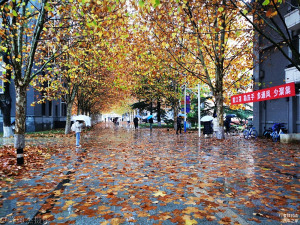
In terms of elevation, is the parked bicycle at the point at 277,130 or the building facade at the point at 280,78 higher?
the building facade at the point at 280,78

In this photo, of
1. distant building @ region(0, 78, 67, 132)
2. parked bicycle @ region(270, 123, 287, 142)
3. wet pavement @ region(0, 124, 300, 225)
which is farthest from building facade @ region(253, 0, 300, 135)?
distant building @ region(0, 78, 67, 132)

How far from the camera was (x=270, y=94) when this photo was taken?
1795 centimetres

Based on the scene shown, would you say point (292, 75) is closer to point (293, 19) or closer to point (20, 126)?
point (293, 19)

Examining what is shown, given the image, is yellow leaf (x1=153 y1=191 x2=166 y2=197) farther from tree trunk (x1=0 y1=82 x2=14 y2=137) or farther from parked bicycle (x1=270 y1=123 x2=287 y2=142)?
tree trunk (x1=0 y1=82 x2=14 y2=137)

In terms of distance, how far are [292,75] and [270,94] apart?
6.14 feet

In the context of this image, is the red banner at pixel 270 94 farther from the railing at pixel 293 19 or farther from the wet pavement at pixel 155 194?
the wet pavement at pixel 155 194

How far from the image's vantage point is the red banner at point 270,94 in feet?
52.1

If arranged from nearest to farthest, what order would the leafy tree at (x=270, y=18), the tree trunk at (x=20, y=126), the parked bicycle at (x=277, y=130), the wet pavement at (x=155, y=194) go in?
1. the wet pavement at (x=155, y=194)
2. the leafy tree at (x=270, y=18)
3. the tree trunk at (x=20, y=126)
4. the parked bicycle at (x=277, y=130)

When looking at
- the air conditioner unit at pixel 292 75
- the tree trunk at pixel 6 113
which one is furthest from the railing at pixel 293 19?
the tree trunk at pixel 6 113

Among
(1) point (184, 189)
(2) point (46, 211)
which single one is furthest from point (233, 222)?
(2) point (46, 211)

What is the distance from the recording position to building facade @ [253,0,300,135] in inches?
687

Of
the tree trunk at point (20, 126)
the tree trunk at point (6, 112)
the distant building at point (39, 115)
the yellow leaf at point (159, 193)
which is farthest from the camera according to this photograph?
the distant building at point (39, 115)

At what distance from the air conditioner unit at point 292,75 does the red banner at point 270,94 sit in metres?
1.32

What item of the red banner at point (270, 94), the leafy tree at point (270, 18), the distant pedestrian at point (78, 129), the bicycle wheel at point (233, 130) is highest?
the leafy tree at point (270, 18)
